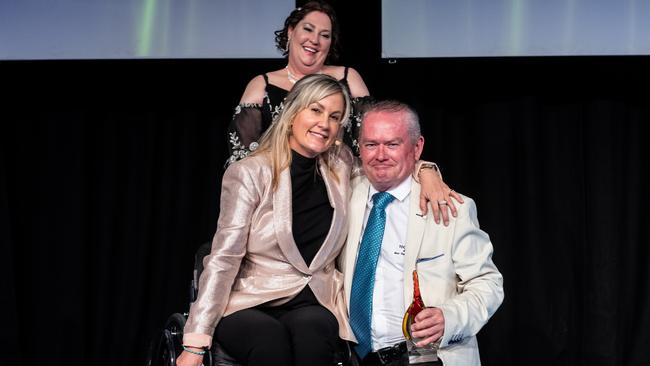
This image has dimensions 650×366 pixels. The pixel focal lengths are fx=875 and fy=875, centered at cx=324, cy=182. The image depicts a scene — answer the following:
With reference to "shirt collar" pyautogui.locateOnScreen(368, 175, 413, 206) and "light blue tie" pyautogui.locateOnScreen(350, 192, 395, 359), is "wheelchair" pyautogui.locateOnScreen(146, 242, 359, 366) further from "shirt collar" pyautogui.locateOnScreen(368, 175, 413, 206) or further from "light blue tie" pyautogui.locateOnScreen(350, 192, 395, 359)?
"shirt collar" pyautogui.locateOnScreen(368, 175, 413, 206)

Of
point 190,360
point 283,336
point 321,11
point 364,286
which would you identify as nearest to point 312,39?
point 321,11

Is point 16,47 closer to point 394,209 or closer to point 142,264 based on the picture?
point 142,264

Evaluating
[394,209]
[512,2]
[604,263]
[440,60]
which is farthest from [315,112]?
[604,263]

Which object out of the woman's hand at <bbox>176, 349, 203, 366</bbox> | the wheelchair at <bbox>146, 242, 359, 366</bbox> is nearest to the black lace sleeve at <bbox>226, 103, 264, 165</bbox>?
the wheelchair at <bbox>146, 242, 359, 366</bbox>

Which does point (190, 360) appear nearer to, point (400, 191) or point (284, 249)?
point (284, 249)

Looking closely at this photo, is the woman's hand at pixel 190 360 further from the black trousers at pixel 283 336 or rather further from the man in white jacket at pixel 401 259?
the man in white jacket at pixel 401 259

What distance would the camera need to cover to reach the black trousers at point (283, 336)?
2.45m

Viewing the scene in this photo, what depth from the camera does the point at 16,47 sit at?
4250mm

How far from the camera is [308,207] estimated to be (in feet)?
8.84

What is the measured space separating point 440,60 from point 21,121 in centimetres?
211

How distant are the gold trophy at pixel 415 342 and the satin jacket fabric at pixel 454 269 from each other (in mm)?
47

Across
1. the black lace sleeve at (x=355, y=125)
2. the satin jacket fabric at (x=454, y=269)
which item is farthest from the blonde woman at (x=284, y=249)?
the black lace sleeve at (x=355, y=125)

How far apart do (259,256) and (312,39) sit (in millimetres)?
1107

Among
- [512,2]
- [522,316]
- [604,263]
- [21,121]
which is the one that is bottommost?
[522,316]
